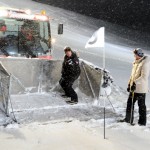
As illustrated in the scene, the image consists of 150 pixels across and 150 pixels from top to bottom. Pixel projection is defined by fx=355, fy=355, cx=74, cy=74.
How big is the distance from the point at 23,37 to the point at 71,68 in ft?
6.85

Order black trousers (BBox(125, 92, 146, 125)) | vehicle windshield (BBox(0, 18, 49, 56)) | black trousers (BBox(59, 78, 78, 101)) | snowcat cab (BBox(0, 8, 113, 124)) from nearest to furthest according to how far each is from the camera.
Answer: black trousers (BBox(125, 92, 146, 125)), snowcat cab (BBox(0, 8, 113, 124)), black trousers (BBox(59, 78, 78, 101)), vehicle windshield (BBox(0, 18, 49, 56))

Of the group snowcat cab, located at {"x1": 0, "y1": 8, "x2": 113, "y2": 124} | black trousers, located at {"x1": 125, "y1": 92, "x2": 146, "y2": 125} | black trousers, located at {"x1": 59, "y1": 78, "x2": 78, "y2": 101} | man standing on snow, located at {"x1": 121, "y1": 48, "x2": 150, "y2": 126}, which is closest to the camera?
man standing on snow, located at {"x1": 121, "y1": 48, "x2": 150, "y2": 126}

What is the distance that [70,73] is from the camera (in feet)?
28.6

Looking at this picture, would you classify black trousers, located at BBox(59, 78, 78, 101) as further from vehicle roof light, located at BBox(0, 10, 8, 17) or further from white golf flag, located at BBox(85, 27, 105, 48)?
vehicle roof light, located at BBox(0, 10, 8, 17)

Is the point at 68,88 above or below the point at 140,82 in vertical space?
below

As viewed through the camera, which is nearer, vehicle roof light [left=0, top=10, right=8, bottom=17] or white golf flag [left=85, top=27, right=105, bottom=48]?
white golf flag [left=85, top=27, right=105, bottom=48]

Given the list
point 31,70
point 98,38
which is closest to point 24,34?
point 31,70

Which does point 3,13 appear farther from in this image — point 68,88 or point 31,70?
point 68,88

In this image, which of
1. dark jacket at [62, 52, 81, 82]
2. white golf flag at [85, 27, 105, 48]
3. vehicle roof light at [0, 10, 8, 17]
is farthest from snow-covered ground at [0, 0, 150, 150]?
vehicle roof light at [0, 10, 8, 17]

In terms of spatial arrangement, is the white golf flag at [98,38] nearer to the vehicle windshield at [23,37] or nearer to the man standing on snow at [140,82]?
the man standing on snow at [140,82]

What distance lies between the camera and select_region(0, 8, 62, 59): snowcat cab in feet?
31.9

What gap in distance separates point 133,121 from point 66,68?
226 centimetres

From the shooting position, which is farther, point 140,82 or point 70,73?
point 70,73

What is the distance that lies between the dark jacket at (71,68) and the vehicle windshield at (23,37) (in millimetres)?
1562
